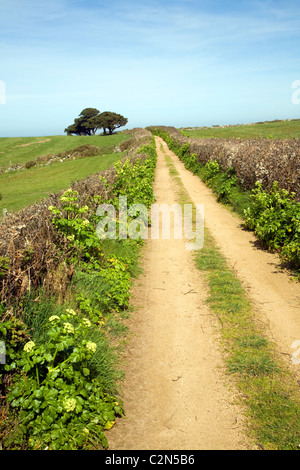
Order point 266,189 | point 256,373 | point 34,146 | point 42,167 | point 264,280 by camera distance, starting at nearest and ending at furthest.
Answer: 1. point 256,373
2. point 264,280
3. point 266,189
4. point 42,167
5. point 34,146

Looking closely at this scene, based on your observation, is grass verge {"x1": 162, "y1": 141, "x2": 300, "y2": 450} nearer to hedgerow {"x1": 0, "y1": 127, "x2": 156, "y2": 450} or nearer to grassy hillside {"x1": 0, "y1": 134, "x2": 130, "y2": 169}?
hedgerow {"x1": 0, "y1": 127, "x2": 156, "y2": 450}

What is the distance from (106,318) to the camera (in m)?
5.60

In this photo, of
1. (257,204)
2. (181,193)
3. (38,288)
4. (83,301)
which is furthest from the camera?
(181,193)

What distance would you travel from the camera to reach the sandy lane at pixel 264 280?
524 cm

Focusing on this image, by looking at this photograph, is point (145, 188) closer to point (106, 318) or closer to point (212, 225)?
point (212, 225)

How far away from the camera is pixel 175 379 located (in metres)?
4.29

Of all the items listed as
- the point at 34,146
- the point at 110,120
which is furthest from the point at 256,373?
the point at 110,120

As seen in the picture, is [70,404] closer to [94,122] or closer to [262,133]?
[262,133]

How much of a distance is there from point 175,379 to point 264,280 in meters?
3.73

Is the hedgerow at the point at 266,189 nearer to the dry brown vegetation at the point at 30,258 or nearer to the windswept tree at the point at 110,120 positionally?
the dry brown vegetation at the point at 30,258

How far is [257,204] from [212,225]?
177 centimetres

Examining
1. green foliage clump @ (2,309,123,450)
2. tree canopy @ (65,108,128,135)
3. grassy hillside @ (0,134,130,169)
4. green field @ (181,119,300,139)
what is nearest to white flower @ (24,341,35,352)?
green foliage clump @ (2,309,123,450)
